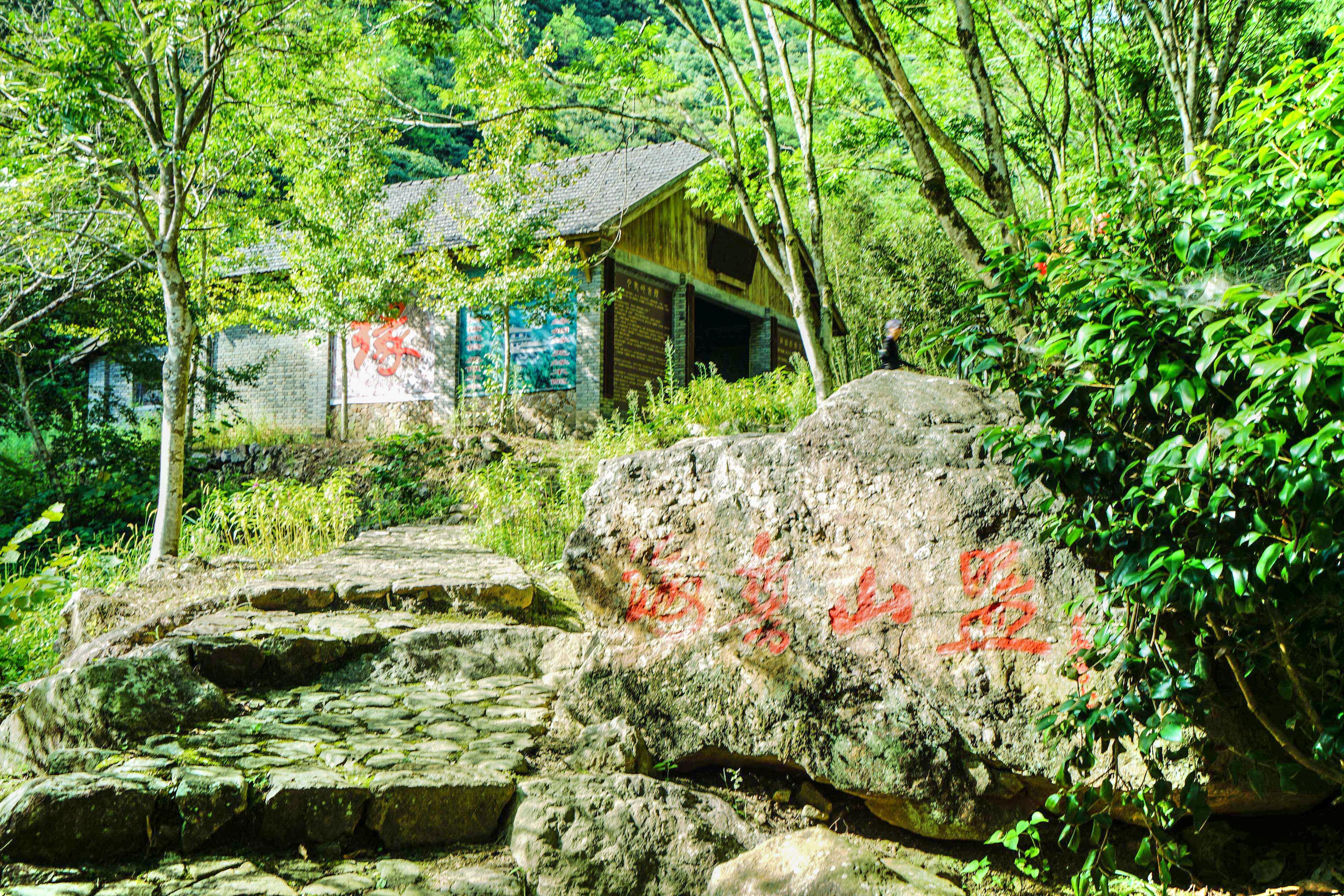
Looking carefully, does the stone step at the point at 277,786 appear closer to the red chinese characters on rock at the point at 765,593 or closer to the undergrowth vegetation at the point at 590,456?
the red chinese characters on rock at the point at 765,593

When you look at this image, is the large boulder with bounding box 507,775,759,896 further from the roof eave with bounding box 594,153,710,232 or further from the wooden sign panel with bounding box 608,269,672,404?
the wooden sign panel with bounding box 608,269,672,404

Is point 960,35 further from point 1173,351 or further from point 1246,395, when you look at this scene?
point 1246,395

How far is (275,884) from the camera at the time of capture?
8.61 ft

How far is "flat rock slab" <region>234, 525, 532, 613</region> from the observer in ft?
18.2

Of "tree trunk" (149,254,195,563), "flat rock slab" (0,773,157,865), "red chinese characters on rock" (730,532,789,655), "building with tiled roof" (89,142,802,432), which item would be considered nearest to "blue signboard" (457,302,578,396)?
"building with tiled roof" (89,142,802,432)

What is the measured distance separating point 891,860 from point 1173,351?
1983 millimetres

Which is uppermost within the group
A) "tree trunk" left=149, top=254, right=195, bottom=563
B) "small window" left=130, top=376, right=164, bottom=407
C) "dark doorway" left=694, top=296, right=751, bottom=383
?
"dark doorway" left=694, top=296, right=751, bottom=383

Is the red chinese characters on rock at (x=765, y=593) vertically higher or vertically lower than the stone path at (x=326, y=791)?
higher

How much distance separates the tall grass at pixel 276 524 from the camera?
785cm

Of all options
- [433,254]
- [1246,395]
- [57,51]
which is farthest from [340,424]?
[1246,395]

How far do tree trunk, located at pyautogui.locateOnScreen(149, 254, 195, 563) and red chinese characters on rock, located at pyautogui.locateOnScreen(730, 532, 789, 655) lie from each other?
5.99 metres

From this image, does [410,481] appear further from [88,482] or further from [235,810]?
[235,810]

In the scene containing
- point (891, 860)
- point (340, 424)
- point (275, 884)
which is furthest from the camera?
point (340, 424)

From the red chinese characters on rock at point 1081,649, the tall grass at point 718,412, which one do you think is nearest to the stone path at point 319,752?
the red chinese characters on rock at point 1081,649
